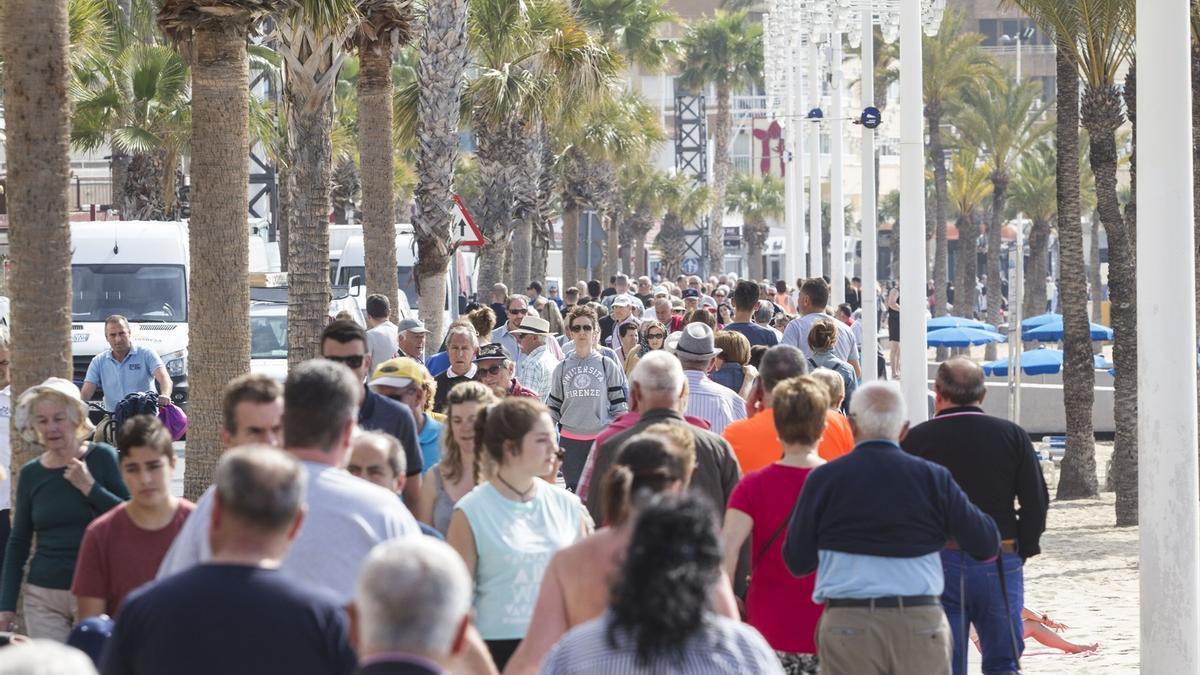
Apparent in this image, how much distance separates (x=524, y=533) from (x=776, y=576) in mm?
1219

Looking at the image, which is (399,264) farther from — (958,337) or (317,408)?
(317,408)

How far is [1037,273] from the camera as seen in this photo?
5922cm

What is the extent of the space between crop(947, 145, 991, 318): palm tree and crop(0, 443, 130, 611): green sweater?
50.9 meters

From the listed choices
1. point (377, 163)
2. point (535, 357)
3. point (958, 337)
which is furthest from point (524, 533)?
point (958, 337)

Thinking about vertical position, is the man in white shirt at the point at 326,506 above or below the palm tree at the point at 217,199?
below

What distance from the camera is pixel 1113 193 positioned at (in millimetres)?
18906

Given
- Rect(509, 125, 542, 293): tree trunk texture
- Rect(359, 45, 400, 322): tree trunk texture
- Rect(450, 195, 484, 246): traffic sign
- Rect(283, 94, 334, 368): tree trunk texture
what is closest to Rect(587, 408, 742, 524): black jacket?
Rect(283, 94, 334, 368): tree trunk texture

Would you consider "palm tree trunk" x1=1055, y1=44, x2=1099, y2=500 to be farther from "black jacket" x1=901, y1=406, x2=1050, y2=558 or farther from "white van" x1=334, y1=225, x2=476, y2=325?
"black jacket" x1=901, y1=406, x2=1050, y2=558

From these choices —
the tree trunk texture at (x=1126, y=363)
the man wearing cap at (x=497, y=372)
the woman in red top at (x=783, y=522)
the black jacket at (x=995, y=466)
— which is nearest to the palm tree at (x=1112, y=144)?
the tree trunk texture at (x=1126, y=363)

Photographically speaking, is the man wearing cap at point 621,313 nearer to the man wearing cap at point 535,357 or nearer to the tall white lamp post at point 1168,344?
the man wearing cap at point 535,357

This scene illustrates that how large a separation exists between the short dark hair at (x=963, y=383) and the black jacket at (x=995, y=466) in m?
0.07

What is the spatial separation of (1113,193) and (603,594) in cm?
1538

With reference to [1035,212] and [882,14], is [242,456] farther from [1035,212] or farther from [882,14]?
[1035,212]

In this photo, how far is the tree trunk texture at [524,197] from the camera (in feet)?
110
